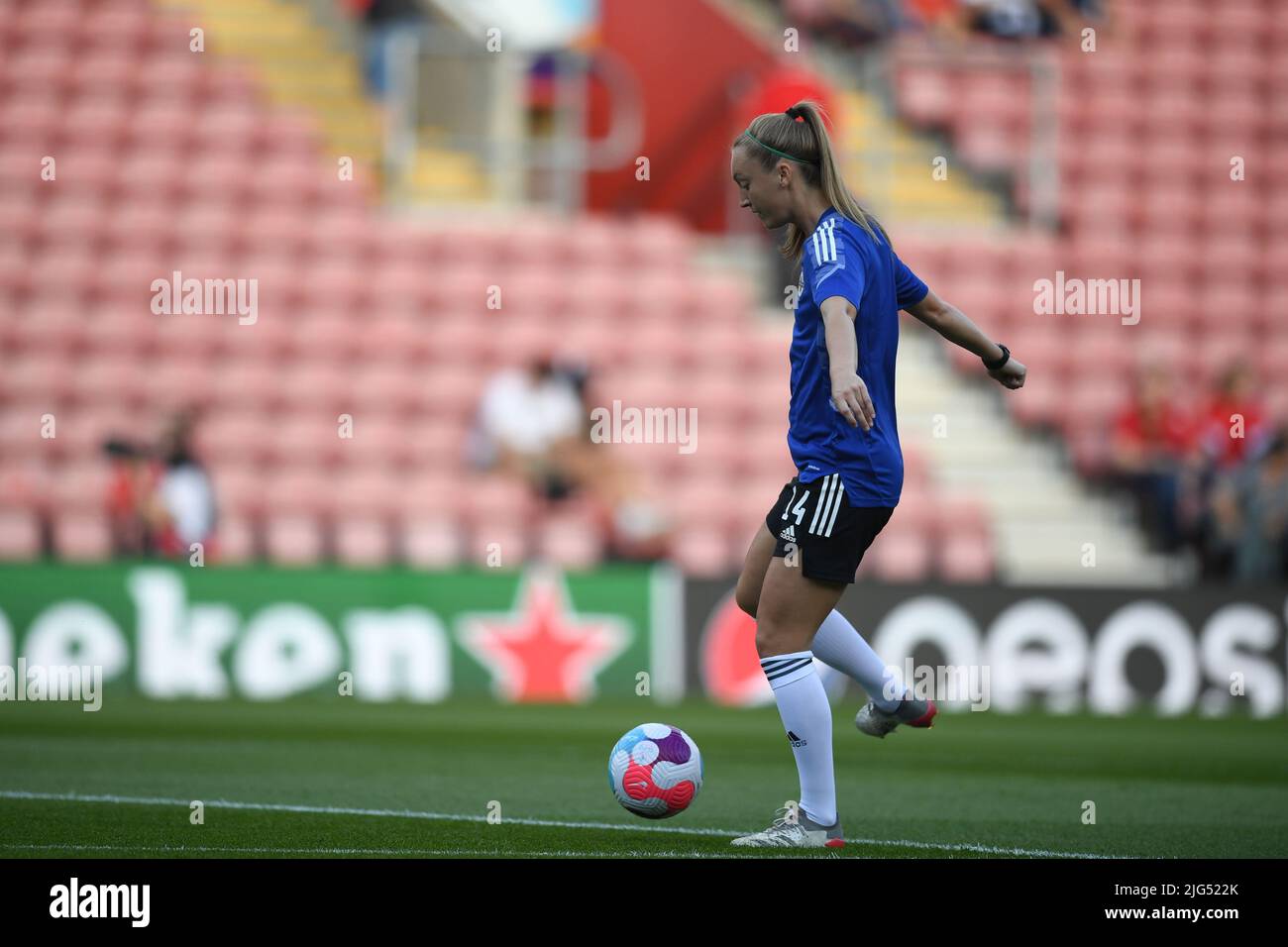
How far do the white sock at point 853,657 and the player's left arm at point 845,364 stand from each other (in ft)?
2.79

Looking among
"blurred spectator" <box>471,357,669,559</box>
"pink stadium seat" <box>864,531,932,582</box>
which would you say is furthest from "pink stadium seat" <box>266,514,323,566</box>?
"pink stadium seat" <box>864,531,932,582</box>

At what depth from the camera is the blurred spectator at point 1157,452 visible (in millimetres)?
15516

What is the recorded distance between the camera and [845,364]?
5.69m

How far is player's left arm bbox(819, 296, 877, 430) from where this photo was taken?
222 inches

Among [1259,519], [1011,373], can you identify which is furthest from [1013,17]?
[1011,373]

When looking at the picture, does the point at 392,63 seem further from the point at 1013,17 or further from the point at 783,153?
the point at 783,153

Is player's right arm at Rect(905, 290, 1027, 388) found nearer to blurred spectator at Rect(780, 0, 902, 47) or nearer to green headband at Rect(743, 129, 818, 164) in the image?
green headband at Rect(743, 129, 818, 164)

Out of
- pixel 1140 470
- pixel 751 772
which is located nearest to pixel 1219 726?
pixel 1140 470

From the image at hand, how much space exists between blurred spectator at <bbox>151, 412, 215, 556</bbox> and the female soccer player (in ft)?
29.9

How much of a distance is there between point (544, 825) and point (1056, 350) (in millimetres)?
12159

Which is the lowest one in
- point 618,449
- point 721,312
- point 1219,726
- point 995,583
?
point 1219,726
